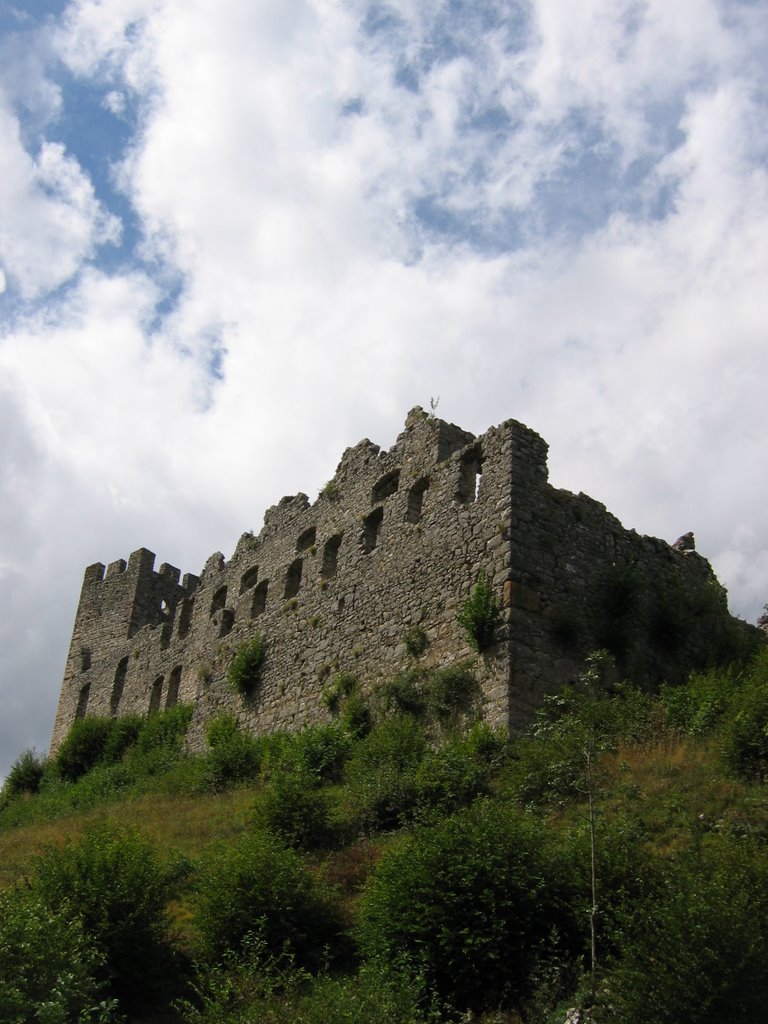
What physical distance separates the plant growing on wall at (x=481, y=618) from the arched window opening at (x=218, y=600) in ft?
43.8

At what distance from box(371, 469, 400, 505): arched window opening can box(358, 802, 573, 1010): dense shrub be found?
12882 millimetres

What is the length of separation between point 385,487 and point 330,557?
2.37 m

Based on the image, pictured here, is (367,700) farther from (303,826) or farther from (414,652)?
(303,826)

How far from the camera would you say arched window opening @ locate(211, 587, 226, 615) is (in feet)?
103

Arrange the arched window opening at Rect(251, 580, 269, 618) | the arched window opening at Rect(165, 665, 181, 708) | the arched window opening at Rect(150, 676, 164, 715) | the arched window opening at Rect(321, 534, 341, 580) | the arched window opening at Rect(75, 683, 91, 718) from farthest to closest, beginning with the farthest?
1. the arched window opening at Rect(75, 683, 91, 718)
2. the arched window opening at Rect(150, 676, 164, 715)
3. the arched window opening at Rect(165, 665, 181, 708)
4. the arched window opening at Rect(251, 580, 269, 618)
5. the arched window opening at Rect(321, 534, 341, 580)

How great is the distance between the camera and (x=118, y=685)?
36719 millimetres

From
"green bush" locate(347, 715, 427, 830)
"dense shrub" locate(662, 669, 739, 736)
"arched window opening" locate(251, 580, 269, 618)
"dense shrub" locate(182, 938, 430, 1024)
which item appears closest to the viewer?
"dense shrub" locate(182, 938, 430, 1024)

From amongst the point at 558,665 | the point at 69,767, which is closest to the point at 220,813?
the point at 558,665

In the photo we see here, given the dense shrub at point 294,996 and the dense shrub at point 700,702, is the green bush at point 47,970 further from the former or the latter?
the dense shrub at point 700,702

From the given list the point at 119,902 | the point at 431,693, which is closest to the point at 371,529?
the point at 431,693

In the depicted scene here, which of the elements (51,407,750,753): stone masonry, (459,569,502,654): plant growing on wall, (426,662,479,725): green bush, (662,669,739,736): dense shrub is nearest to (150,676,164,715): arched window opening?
(51,407,750,753): stone masonry

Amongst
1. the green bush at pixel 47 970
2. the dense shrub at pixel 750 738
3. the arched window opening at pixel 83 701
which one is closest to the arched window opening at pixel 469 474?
the dense shrub at pixel 750 738

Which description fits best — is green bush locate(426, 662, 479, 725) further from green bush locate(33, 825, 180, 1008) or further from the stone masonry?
green bush locate(33, 825, 180, 1008)

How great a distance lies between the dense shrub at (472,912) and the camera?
10.8m
